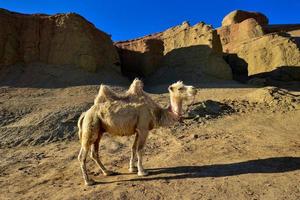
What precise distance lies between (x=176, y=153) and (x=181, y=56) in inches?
684

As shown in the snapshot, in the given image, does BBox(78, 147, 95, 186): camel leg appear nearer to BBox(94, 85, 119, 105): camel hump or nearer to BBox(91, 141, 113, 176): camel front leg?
BBox(91, 141, 113, 176): camel front leg

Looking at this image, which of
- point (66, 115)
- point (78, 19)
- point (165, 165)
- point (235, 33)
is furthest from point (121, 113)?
point (235, 33)

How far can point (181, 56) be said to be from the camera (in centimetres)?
2588

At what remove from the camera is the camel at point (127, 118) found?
7.53 meters

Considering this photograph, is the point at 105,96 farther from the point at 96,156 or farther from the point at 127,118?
the point at 96,156

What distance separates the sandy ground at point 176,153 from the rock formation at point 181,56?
930 cm

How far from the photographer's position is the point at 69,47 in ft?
70.1

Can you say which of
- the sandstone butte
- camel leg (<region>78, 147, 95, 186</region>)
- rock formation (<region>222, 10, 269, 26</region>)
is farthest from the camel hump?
rock formation (<region>222, 10, 269, 26</region>)

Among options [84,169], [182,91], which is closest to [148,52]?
[182,91]

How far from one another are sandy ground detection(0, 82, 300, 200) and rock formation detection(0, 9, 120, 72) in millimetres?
5549

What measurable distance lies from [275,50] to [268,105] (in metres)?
17.9

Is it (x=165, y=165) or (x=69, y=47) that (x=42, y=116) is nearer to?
(x=165, y=165)

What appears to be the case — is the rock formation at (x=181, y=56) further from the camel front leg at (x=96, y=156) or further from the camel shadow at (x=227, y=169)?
the camel front leg at (x=96, y=156)

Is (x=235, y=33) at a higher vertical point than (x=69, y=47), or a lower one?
higher
